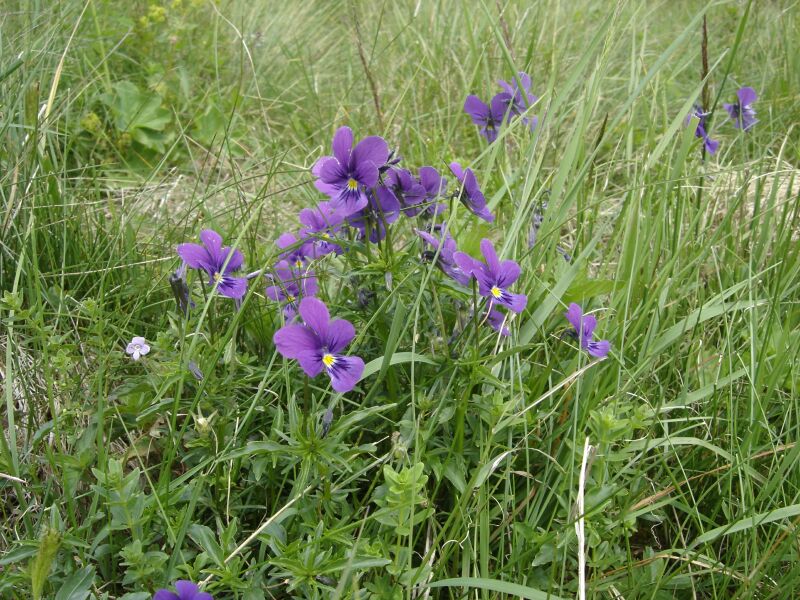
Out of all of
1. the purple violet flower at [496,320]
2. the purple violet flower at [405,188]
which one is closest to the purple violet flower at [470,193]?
the purple violet flower at [405,188]

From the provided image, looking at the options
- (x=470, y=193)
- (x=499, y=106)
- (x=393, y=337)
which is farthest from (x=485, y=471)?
(x=499, y=106)

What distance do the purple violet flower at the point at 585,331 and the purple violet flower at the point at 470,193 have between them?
0.31 meters

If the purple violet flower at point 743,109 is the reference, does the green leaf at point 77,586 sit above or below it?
below

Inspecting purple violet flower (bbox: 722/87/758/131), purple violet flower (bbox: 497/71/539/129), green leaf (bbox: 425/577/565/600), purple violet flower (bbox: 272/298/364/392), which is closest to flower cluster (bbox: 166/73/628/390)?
purple violet flower (bbox: 272/298/364/392)

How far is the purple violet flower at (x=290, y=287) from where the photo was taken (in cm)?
197

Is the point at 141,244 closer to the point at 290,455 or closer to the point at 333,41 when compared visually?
the point at 290,455

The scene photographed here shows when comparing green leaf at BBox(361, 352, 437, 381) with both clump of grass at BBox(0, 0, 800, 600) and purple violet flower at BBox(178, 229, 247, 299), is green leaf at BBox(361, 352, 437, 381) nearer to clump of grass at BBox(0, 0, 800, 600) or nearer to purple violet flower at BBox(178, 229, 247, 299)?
clump of grass at BBox(0, 0, 800, 600)

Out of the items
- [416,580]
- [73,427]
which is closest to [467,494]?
[416,580]

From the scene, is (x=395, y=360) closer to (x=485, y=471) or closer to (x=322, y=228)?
(x=485, y=471)

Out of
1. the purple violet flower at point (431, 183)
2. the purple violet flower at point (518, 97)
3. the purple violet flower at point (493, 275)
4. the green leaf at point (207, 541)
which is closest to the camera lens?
the green leaf at point (207, 541)

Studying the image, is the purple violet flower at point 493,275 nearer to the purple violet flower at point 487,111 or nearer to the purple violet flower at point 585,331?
the purple violet flower at point 585,331

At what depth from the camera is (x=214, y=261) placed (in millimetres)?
1902

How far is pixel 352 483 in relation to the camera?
6.12 feet

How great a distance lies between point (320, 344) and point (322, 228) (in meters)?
0.58
